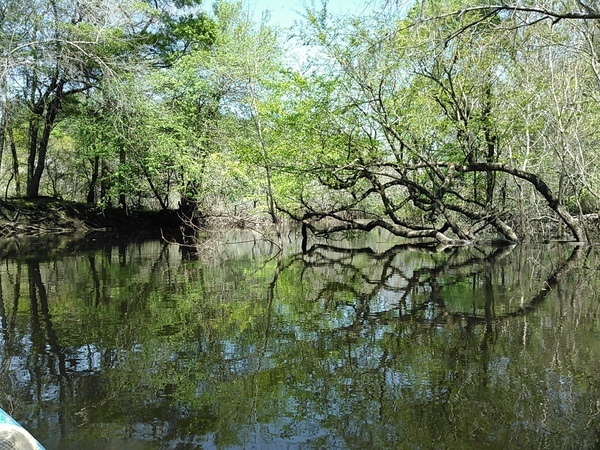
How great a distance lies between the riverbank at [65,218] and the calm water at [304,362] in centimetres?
1736

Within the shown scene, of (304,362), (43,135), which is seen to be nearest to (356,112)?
(304,362)

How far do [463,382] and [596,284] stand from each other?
6648 millimetres

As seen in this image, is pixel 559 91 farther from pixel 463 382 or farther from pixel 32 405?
pixel 32 405

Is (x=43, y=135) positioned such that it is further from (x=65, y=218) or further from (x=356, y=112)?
(x=356, y=112)

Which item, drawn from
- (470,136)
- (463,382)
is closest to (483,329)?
(463,382)

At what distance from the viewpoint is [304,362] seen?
5090 millimetres

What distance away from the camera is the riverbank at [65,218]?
26.1 m

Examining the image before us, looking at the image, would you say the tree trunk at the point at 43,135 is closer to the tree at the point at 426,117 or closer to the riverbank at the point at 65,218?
the riverbank at the point at 65,218

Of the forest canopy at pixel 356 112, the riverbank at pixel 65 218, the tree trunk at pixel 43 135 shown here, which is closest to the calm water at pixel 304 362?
the forest canopy at pixel 356 112

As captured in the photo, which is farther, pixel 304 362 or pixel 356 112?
pixel 356 112

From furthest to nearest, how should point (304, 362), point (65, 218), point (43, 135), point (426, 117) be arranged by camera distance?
1. point (65, 218)
2. point (43, 135)
3. point (426, 117)
4. point (304, 362)

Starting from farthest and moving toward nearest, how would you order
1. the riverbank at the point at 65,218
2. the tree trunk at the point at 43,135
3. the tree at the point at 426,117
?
the riverbank at the point at 65,218
the tree trunk at the point at 43,135
the tree at the point at 426,117

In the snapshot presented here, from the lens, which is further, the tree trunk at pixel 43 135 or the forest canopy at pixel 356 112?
the tree trunk at pixel 43 135

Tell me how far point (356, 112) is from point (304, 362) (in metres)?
12.8
